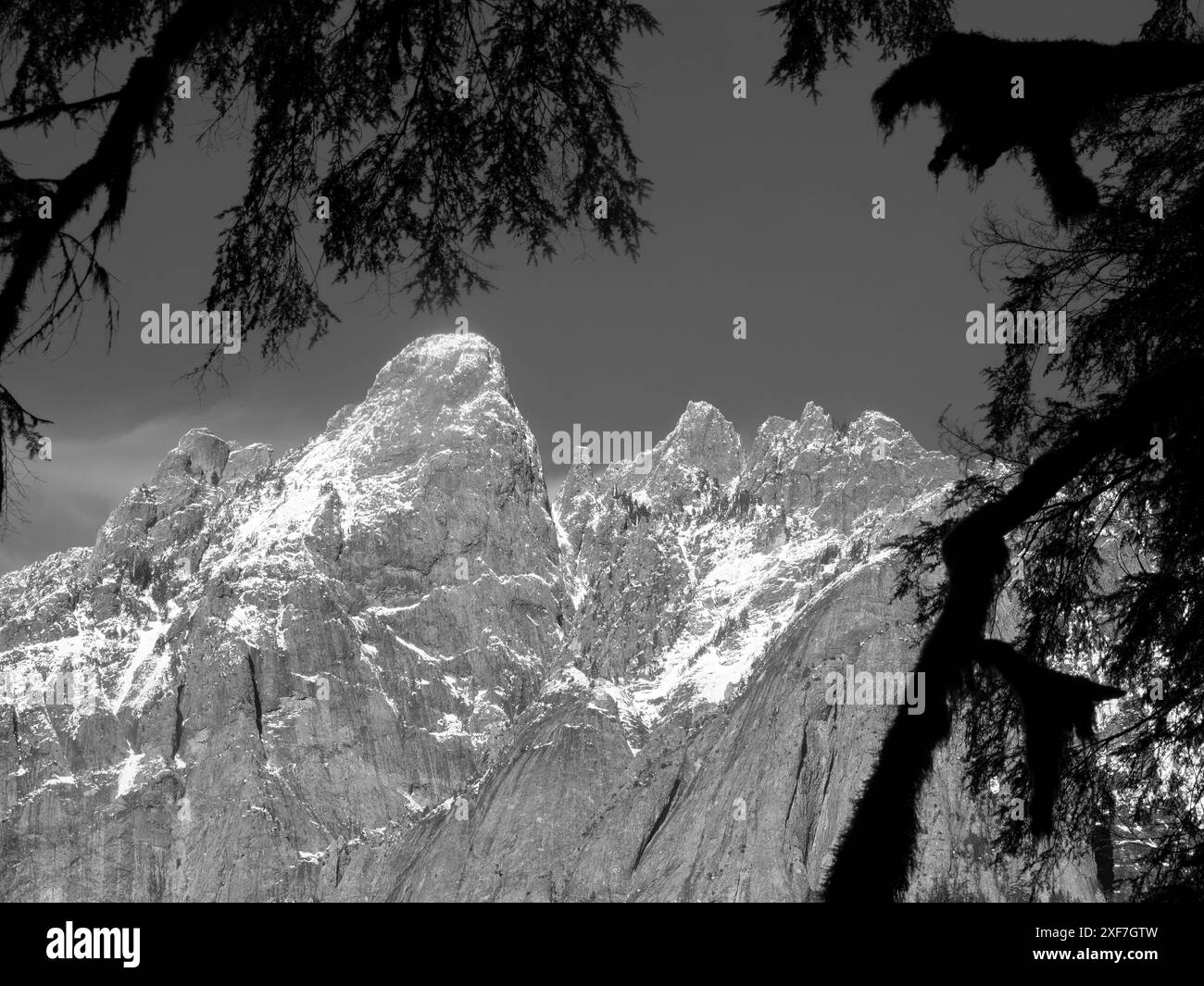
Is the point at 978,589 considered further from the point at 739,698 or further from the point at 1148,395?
the point at 739,698

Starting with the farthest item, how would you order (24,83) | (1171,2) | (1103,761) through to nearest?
(1103,761) < (1171,2) < (24,83)

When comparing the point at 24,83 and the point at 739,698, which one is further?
the point at 739,698

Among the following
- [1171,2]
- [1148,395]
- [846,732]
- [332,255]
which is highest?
[1171,2]

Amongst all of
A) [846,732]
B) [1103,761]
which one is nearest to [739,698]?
[846,732]

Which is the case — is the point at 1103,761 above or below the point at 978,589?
below

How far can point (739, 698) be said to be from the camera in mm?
178375

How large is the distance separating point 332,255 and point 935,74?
10.3 feet

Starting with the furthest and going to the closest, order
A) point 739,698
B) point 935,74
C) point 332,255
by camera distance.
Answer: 1. point 739,698
2. point 332,255
3. point 935,74

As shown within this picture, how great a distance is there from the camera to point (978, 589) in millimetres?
4754
